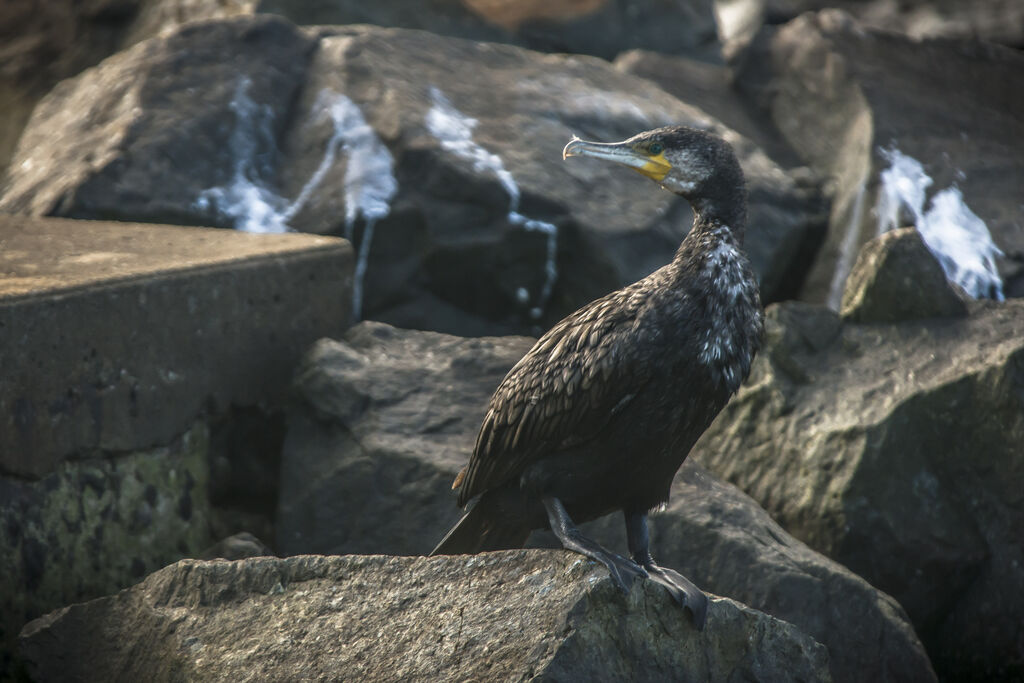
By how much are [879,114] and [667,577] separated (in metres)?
4.74

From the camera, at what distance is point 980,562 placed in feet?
14.3

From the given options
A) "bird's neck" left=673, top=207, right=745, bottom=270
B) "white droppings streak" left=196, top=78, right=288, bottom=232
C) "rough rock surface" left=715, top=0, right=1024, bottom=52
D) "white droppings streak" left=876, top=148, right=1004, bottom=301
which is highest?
"bird's neck" left=673, top=207, right=745, bottom=270

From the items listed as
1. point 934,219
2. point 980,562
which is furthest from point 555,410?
point 934,219

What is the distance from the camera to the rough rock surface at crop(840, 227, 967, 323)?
473 cm

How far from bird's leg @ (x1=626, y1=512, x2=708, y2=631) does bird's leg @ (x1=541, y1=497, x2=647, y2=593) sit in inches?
4.2

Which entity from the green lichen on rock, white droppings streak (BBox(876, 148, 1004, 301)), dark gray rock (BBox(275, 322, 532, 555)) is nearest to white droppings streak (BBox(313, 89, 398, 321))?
dark gray rock (BBox(275, 322, 532, 555))

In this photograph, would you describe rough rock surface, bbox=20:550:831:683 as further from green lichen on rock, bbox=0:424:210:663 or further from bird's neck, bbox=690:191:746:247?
bird's neck, bbox=690:191:746:247

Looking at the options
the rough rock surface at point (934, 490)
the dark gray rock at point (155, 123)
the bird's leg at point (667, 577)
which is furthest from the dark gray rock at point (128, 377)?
the rough rock surface at point (934, 490)

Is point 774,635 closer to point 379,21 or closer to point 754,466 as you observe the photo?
point 754,466

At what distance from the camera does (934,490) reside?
172 inches

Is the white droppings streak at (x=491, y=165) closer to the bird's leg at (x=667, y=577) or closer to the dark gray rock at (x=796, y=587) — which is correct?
the dark gray rock at (x=796, y=587)

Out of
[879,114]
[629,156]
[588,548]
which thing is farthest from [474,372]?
[879,114]

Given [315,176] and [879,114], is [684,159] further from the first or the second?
[879,114]

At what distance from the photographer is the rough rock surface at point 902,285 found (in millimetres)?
4734
